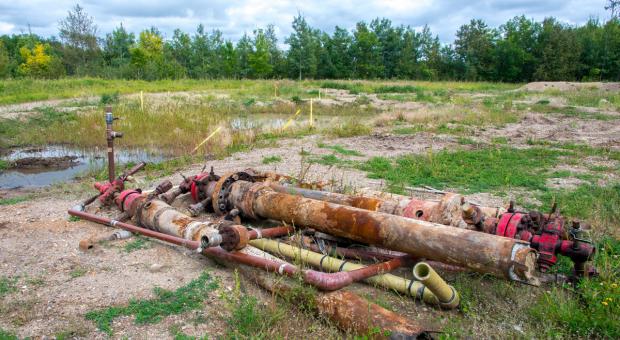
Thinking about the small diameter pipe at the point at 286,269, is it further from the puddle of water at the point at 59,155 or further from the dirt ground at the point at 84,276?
the puddle of water at the point at 59,155

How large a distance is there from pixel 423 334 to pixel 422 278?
338 mm

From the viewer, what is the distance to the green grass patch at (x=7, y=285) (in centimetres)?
384

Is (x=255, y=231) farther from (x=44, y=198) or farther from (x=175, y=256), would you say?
(x=44, y=198)

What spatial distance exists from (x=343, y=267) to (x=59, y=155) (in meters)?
9.77

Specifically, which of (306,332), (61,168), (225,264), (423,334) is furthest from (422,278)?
(61,168)

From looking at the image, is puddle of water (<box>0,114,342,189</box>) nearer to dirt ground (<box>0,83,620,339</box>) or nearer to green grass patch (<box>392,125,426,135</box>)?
dirt ground (<box>0,83,620,339</box>)

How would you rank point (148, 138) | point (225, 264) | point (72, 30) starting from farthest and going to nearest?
1. point (72, 30)
2. point (148, 138)
3. point (225, 264)

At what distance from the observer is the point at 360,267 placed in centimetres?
373

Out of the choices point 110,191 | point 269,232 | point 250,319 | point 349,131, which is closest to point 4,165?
point 110,191

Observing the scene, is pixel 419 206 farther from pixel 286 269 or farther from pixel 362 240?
pixel 286 269

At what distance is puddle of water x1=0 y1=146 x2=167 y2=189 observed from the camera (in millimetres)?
8953

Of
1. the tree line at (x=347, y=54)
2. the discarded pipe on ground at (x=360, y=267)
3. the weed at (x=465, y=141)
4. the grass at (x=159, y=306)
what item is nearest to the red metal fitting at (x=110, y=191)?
the grass at (x=159, y=306)

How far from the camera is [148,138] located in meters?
12.8

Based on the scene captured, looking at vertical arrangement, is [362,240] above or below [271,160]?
above
